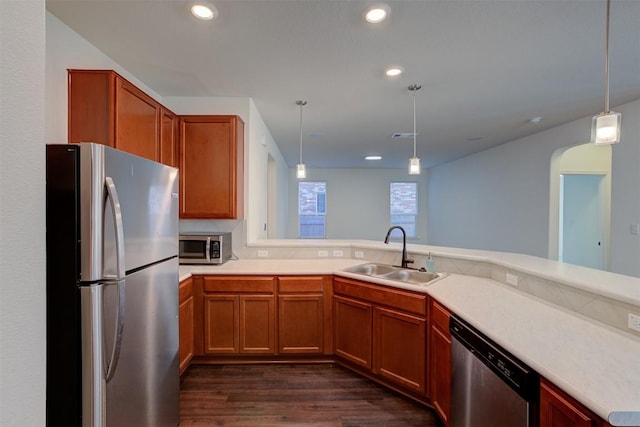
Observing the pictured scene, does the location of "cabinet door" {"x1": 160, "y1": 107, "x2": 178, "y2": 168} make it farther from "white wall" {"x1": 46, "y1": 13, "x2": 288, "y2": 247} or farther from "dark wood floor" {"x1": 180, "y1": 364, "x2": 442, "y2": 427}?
"dark wood floor" {"x1": 180, "y1": 364, "x2": 442, "y2": 427}

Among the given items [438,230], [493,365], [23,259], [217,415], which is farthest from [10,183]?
[438,230]

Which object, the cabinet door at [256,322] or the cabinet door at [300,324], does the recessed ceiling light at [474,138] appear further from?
the cabinet door at [256,322]

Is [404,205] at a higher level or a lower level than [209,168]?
lower

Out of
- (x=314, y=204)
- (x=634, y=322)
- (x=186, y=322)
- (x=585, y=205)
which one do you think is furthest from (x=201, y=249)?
(x=585, y=205)

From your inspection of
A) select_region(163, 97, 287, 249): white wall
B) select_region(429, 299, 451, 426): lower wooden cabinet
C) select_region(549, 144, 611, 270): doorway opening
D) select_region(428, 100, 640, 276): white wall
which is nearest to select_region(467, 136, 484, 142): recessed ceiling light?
select_region(428, 100, 640, 276): white wall

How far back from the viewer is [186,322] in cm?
260

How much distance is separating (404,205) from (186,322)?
24.3 ft

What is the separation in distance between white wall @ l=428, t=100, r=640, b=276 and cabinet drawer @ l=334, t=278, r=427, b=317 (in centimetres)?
305

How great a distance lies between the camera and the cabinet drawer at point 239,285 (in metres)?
2.76

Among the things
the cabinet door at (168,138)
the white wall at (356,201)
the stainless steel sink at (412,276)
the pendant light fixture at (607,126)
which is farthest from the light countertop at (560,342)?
the white wall at (356,201)

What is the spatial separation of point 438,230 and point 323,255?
19.4 feet

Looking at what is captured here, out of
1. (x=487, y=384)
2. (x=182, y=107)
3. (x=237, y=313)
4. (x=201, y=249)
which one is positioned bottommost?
(x=237, y=313)

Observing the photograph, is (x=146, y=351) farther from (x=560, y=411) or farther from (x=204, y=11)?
(x=204, y=11)

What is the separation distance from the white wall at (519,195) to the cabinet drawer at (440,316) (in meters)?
3.03
